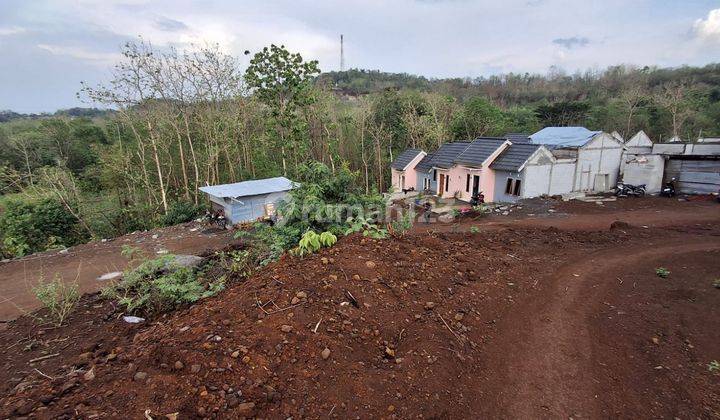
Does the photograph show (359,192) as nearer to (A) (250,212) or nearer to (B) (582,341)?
(B) (582,341)

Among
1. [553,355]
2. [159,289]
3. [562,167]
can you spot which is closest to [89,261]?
[159,289]

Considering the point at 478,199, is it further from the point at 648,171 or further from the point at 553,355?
the point at 553,355

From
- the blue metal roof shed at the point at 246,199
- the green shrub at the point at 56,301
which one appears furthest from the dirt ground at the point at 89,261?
the green shrub at the point at 56,301

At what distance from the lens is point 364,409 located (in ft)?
10.3

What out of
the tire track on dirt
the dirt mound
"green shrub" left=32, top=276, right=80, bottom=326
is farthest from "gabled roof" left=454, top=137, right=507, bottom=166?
"green shrub" left=32, top=276, right=80, bottom=326

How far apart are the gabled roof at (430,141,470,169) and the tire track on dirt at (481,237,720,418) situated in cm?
1450

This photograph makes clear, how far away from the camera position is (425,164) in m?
23.3

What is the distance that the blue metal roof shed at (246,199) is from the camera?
15.6 metres

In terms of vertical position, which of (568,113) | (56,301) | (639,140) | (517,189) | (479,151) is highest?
(568,113)

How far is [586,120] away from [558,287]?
3753 cm

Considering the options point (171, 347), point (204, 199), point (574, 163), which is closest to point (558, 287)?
point (171, 347)

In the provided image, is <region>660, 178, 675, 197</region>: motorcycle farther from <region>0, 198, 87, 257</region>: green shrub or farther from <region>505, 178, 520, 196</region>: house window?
<region>0, 198, 87, 257</region>: green shrub

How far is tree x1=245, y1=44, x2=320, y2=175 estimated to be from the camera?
1745cm

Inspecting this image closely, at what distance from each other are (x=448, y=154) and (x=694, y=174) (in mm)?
11817
